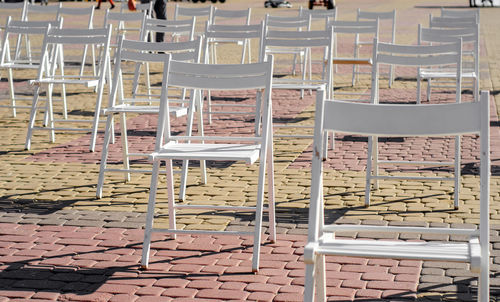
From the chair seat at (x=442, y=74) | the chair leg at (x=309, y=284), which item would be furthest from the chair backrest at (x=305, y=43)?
the chair leg at (x=309, y=284)

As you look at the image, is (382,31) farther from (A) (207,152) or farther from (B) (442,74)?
(A) (207,152)

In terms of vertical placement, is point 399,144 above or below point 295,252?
above

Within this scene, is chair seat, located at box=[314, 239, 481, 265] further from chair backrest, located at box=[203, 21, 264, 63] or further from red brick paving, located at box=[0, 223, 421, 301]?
chair backrest, located at box=[203, 21, 264, 63]

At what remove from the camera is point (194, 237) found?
6.23 m

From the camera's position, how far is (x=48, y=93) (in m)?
9.89

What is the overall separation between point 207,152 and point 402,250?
6.95 feet

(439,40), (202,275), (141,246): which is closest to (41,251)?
(141,246)

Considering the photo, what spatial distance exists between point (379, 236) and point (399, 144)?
3776 mm

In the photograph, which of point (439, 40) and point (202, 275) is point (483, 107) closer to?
point (202, 275)

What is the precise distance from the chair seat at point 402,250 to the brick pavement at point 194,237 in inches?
32.9

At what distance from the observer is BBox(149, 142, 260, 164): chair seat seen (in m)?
5.53

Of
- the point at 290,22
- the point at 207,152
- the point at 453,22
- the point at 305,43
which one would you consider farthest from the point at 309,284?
the point at 453,22

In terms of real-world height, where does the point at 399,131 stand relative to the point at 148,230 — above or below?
above

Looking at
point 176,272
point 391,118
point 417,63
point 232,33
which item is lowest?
point 176,272
